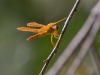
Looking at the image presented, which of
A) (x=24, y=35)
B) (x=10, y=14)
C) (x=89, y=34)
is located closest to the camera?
(x=89, y=34)

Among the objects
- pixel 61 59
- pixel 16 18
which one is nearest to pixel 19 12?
pixel 16 18

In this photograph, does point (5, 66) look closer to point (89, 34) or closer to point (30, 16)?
point (30, 16)

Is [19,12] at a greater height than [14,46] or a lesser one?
greater

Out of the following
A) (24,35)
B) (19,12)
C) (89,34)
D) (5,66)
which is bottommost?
(5,66)

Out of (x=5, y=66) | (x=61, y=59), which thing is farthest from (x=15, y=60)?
(x=61, y=59)

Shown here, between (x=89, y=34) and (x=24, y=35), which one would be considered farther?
(x=24, y=35)

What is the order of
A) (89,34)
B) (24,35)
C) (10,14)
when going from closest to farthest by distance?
(89,34)
(24,35)
(10,14)
